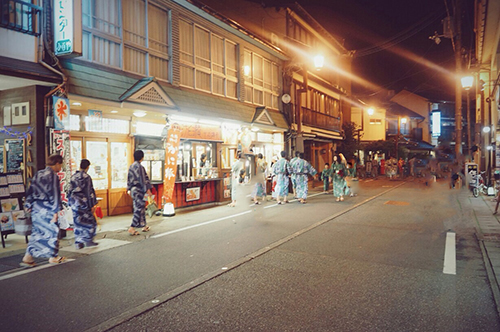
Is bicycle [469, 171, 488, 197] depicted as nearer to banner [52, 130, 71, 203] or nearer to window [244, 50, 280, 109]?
window [244, 50, 280, 109]

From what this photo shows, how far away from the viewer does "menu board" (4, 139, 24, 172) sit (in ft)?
31.9

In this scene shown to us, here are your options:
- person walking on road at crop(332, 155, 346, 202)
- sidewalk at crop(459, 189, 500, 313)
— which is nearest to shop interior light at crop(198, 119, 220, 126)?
person walking on road at crop(332, 155, 346, 202)

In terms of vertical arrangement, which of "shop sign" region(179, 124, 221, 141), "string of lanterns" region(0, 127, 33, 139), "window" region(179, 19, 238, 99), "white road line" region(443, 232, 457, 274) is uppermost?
"window" region(179, 19, 238, 99)

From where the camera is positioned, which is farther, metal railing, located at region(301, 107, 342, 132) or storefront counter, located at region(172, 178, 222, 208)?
metal railing, located at region(301, 107, 342, 132)

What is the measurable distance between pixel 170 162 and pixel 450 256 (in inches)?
346

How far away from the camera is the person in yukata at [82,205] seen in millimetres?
7957

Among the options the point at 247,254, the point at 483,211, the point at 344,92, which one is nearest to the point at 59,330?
the point at 247,254

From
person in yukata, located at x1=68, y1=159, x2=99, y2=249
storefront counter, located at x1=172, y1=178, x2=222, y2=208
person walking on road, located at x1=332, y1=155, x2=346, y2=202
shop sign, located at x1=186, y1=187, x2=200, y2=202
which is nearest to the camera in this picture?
person in yukata, located at x1=68, y1=159, x2=99, y2=249

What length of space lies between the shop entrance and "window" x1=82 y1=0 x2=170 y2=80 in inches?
101

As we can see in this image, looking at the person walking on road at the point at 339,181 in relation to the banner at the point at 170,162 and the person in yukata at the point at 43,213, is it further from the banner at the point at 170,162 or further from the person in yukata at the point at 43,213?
the person in yukata at the point at 43,213

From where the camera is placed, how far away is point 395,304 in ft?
15.8

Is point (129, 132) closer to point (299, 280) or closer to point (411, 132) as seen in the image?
point (299, 280)

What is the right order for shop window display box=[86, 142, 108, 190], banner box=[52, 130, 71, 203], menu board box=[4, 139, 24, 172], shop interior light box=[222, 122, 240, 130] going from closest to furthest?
1. banner box=[52, 130, 71, 203]
2. menu board box=[4, 139, 24, 172]
3. shop window display box=[86, 142, 108, 190]
4. shop interior light box=[222, 122, 240, 130]

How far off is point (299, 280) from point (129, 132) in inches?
374
